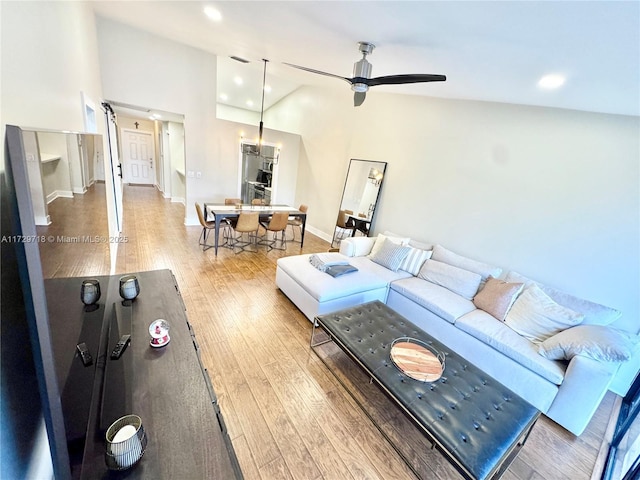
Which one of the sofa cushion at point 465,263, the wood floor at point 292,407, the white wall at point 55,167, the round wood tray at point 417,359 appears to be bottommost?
the wood floor at point 292,407

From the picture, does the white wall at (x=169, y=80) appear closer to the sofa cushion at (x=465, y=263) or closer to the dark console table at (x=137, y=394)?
the dark console table at (x=137, y=394)

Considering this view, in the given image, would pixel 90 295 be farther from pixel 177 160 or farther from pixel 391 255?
pixel 177 160

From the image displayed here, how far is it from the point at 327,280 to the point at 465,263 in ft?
5.76

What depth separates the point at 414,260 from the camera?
11.5 ft

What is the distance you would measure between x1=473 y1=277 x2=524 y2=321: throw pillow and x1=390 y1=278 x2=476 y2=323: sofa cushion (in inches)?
4.8

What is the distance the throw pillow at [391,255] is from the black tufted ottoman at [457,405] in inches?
54.1

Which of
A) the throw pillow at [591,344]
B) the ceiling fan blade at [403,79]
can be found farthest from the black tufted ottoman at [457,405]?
the ceiling fan blade at [403,79]

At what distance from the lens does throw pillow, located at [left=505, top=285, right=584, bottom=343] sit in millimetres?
2330

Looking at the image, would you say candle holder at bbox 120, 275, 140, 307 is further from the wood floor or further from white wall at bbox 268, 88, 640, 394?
white wall at bbox 268, 88, 640, 394

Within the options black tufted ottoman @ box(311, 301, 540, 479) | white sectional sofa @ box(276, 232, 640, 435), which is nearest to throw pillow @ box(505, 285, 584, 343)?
white sectional sofa @ box(276, 232, 640, 435)

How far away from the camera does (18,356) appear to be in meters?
0.79

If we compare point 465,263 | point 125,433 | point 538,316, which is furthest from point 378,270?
point 125,433

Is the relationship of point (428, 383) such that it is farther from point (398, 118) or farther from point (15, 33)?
point (398, 118)

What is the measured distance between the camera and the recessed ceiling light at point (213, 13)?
282 centimetres
